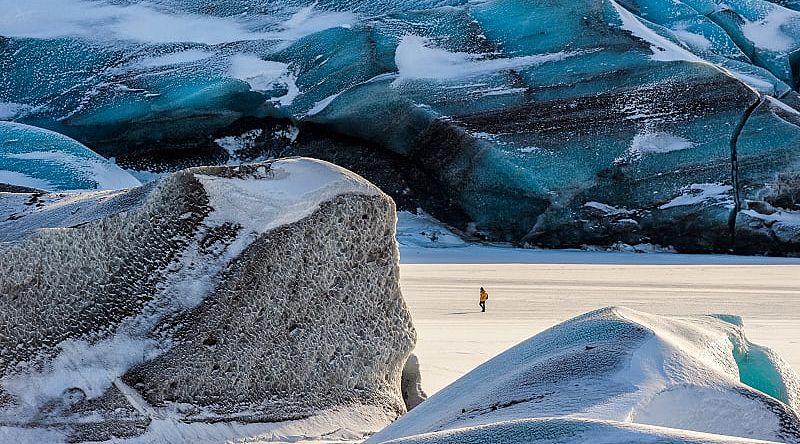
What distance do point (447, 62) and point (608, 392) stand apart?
11112mm

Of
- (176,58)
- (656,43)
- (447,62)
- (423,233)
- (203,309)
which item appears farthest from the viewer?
(176,58)

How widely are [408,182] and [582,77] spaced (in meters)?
2.57

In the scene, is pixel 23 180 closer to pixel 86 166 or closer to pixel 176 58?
pixel 86 166

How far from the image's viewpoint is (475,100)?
12.2 m

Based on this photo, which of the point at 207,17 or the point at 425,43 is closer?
the point at 425,43

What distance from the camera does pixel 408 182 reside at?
12.7 metres

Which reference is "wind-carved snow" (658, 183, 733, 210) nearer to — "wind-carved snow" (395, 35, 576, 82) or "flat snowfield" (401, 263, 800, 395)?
"flat snowfield" (401, 263, 800, 395)

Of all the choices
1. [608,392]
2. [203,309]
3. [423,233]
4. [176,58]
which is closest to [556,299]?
[423,233]

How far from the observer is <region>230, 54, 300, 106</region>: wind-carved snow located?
1316 cm

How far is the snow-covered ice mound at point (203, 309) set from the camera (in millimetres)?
2875

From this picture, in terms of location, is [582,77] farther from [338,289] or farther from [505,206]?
[338,289]

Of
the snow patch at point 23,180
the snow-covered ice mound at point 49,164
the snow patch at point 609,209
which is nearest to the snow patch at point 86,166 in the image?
the snow-covered ice mound at point 49,164

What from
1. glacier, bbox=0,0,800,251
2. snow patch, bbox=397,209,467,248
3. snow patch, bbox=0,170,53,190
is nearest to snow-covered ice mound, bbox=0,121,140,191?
snow patch, bbox=0,170,53,190

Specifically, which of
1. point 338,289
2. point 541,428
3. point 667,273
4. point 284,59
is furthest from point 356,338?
point 284,59
